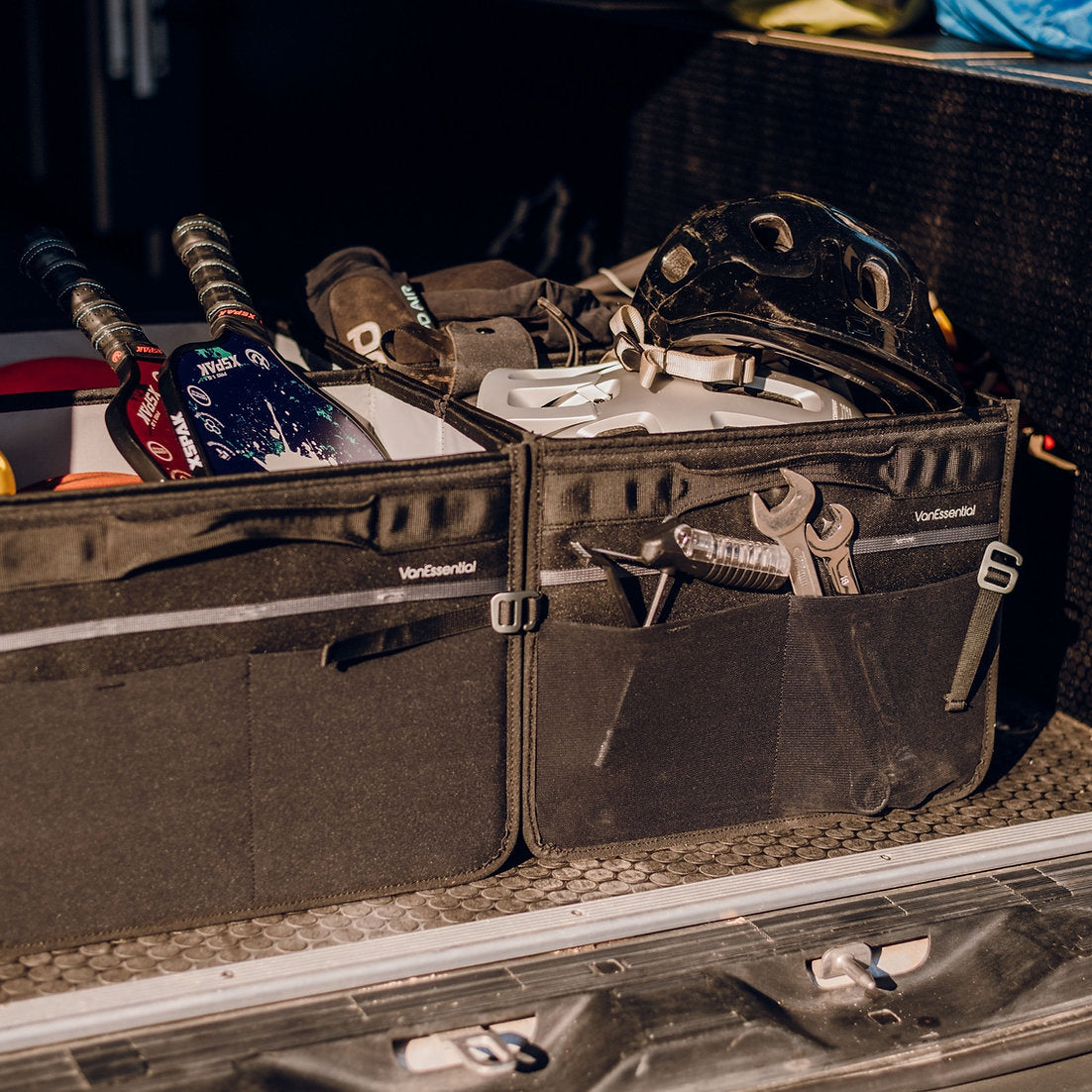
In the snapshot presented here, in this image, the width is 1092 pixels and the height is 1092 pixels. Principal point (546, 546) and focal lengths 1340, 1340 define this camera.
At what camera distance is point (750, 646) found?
1418mm

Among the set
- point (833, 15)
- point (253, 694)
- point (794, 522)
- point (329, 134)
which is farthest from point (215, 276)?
point (329, 134)

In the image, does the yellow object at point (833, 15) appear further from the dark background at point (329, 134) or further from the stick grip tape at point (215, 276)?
the stick grip tape at point (215, 276)

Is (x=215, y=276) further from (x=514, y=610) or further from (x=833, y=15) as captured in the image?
(x=833, y=15)

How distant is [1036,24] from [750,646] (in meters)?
1.22

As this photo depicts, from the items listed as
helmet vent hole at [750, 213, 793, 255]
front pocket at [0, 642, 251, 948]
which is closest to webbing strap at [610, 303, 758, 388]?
helmet vent hole at [750, 213, 793, 255]

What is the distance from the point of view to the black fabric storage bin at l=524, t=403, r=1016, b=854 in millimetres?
1354

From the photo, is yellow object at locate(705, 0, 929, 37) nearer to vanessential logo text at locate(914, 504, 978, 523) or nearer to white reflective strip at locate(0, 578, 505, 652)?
vanessential logo text at locate(914, 504, 978, 523)

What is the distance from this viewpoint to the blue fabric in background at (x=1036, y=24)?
2.00m

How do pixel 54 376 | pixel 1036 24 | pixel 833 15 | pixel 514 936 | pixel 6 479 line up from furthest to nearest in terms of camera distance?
1. pixel 833 15
2. pixel 1036 24
3. pixel 54 376
4. pixel 6 479
5. pixel 514 936

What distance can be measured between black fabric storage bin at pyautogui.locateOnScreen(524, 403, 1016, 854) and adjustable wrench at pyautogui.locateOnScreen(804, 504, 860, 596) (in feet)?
0.05

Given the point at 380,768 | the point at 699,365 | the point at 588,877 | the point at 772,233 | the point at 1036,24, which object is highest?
the point at 1036,24

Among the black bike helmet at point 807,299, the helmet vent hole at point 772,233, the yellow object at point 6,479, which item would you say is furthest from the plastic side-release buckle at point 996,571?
the yellow object at point 6,479

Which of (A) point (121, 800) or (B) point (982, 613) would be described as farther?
(B) point (982, 613)

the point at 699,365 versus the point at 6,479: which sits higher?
the point at 699,365
